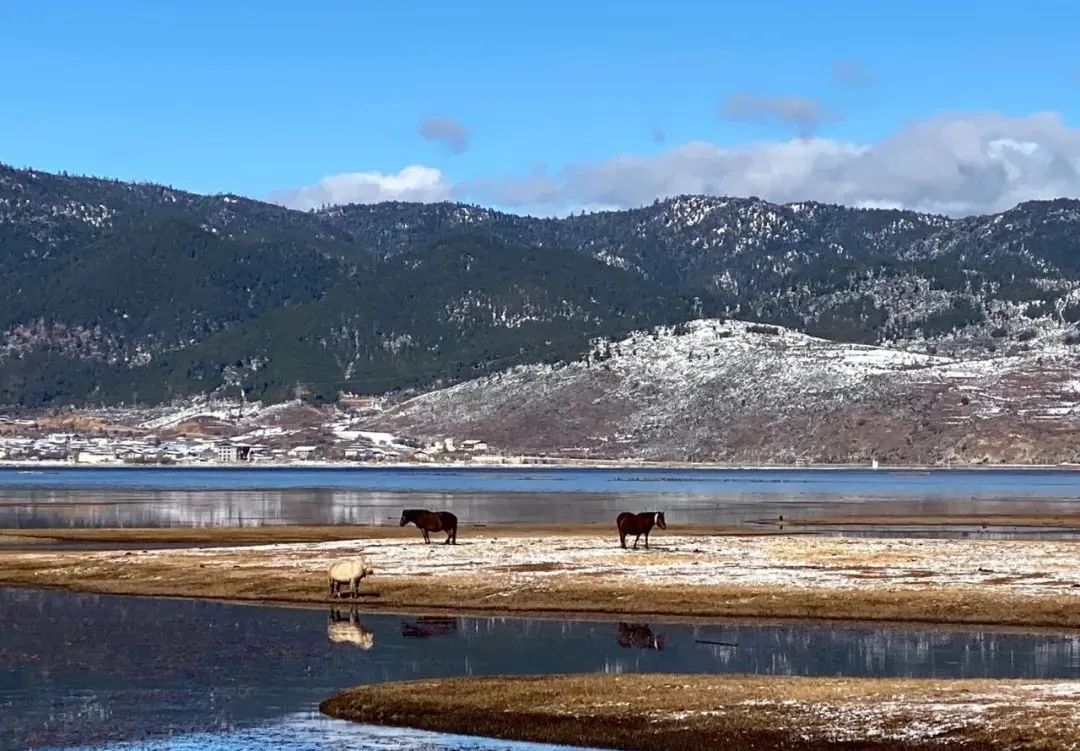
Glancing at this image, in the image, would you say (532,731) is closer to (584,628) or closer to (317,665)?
(317,665)

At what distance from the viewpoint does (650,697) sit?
37.5m

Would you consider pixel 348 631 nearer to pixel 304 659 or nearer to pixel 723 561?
pixel 304 659

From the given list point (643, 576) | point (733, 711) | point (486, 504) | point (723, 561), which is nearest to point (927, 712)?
point (733, 711)

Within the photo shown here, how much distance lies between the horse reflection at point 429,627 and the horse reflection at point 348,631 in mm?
1335

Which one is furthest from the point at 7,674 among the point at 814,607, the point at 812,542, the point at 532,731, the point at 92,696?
the point at 812,542

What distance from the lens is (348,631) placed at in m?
51.8

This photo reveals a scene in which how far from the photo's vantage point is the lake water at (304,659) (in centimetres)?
3525

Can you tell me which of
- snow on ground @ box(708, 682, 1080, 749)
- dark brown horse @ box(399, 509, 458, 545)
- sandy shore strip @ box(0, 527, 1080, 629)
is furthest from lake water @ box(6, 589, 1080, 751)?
dark brown horse @ box(399, 509, 458, 545)

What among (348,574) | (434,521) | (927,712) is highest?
(434,521)

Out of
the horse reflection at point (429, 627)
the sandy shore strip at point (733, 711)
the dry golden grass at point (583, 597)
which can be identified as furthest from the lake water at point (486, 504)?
the sandy shore strip at point (733, 711)

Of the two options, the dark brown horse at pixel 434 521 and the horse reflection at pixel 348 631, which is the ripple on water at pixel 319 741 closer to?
the horse reflection at pixel 348 631

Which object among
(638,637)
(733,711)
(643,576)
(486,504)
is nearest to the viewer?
(733,711)

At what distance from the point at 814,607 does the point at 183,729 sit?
27.0 m

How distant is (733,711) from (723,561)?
3545 cm
